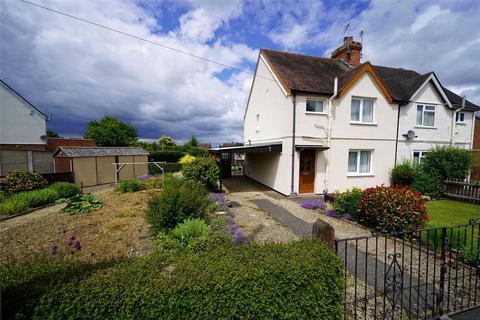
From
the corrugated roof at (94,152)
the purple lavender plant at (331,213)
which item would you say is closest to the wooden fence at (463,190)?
the purple lavender plant at (331,213)

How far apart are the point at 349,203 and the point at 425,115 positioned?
1150 cm

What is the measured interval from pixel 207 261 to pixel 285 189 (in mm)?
9719

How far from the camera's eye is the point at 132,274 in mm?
2072

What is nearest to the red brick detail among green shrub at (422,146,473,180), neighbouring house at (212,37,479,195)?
neighbouring house at (212,37,479,195)

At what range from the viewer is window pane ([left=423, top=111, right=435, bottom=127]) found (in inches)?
533

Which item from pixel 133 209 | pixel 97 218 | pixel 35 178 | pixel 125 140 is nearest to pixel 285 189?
pixel 133 209

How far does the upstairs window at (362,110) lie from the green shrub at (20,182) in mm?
18891

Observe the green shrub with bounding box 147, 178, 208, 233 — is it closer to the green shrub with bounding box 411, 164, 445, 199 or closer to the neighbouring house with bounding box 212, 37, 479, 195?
the neighbouring house with bounding box 212, 37, 479, 195

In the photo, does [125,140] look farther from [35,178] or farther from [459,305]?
[459,305]

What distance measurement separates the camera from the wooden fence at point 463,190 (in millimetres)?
10064

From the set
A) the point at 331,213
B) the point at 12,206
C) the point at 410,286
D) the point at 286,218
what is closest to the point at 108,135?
the point at 12,206

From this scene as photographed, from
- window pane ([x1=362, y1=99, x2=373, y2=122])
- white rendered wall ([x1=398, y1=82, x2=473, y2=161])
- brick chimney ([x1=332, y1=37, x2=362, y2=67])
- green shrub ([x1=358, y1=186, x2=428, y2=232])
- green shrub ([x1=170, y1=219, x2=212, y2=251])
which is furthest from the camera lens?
brick chimney ([x1=332, y1=37, x2=362, y2=67])

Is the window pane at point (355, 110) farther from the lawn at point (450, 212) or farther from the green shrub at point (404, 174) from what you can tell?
the lawn at point (450, 212)

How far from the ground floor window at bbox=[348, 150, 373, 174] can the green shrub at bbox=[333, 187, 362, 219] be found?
514cm
